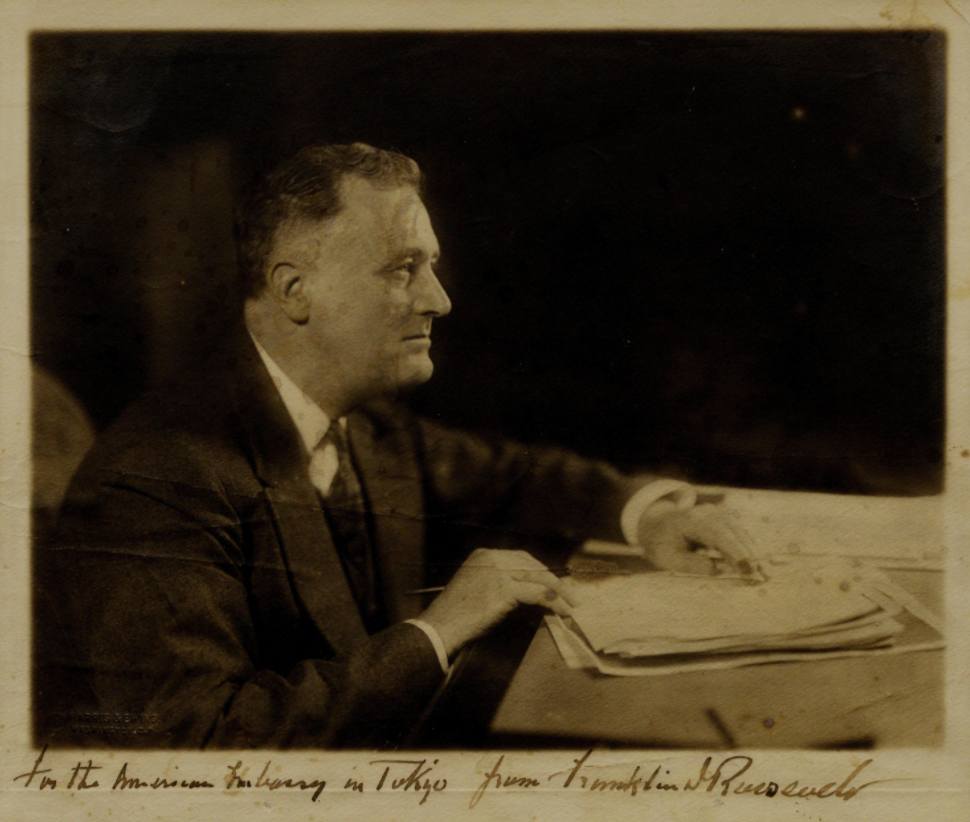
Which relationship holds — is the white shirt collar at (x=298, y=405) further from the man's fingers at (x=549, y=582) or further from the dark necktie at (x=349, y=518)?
the man's fingers at (x=549, y=582)

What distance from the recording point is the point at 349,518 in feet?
5.56

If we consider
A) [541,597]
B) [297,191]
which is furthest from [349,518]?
[297,191]

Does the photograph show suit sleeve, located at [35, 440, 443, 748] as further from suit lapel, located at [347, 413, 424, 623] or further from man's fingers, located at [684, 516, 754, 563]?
man's fingers, located at [684, 516, 754, 563]

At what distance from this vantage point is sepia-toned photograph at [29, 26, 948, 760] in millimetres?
1670

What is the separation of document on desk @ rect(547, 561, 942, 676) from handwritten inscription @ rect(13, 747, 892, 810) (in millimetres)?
213

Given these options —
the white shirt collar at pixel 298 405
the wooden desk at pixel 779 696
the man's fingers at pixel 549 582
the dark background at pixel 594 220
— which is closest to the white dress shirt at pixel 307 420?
the white shirt collar at pixel 298 405

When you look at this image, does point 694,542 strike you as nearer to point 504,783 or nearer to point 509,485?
point 509,485

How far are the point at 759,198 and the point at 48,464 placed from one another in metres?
1.56

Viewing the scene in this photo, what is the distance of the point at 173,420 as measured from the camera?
5.49ft

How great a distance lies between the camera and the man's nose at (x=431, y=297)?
1698 millimetres

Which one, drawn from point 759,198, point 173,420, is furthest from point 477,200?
point 173,420

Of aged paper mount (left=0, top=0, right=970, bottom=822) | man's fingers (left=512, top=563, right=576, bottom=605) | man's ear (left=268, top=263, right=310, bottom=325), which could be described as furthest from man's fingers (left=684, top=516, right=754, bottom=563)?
man's ear (left=268, top=263, right=310, bottom=325)

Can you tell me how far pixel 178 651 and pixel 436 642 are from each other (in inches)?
19.5

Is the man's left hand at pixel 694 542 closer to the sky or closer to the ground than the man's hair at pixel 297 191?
closer to the ground
